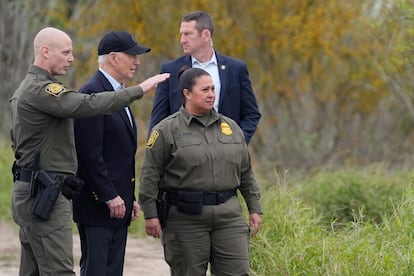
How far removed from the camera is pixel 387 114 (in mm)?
16547

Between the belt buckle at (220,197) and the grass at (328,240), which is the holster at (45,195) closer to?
the belt buckle at (220,197)

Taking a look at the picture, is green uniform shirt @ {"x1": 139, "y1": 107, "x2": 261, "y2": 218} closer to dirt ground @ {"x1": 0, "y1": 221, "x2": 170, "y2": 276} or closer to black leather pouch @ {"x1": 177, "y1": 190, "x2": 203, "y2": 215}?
black leather pouch @ {"x1": 177, "y1": 190, "x2": 203, "y2": 215}

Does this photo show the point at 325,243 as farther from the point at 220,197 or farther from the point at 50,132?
the point at 50,132

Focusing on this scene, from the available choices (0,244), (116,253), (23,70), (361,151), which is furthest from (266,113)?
(116,253)

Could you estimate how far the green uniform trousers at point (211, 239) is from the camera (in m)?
6.49

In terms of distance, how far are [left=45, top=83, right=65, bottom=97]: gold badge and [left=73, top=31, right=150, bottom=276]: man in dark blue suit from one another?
47cm

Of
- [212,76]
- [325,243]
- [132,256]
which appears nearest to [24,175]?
[212,76]

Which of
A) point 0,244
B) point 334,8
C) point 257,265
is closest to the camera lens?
point 257,265

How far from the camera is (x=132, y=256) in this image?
32.7 feet

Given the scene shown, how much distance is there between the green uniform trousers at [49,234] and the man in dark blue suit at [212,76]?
153 centimetres

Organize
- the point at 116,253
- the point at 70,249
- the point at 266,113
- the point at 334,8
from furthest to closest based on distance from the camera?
the point at 266,113 < the point at 334,8 < the point at 116,253 < the point at 70,249

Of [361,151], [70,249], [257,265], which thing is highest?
[70,249]

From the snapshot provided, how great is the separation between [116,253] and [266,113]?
924cm

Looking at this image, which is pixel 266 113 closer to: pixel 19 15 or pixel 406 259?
pixel 19 15
